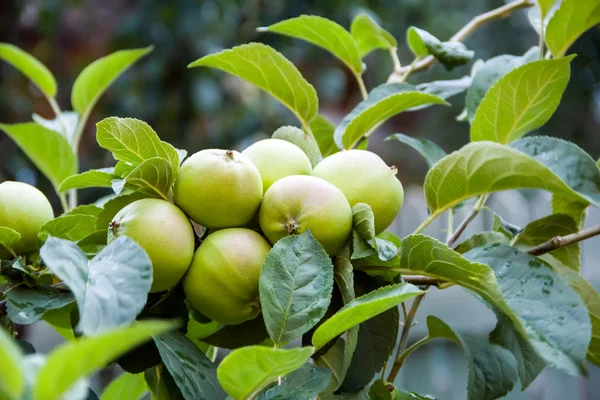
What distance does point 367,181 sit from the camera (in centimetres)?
31

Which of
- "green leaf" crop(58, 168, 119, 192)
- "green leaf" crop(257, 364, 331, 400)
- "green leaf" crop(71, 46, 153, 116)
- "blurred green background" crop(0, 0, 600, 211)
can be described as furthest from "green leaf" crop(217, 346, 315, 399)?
"blurred green background" crop(0, 0, 600, 211)

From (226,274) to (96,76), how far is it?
1.06 ft

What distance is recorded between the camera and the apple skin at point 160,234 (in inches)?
10.5

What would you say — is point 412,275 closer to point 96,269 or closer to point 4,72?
point 96,269

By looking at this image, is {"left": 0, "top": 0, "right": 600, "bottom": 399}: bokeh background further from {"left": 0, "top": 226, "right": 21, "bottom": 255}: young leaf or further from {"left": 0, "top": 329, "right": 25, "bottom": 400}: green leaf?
{"left": 0, "top": 329, "right": 25, "bottom": 400}: green leaf

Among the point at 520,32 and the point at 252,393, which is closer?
the point at 252,393

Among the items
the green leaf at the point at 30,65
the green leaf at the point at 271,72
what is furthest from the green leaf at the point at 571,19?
the green leaf at the point at 30,65

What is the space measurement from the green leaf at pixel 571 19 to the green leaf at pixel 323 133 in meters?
0.15

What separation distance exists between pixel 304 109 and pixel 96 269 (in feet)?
0.68

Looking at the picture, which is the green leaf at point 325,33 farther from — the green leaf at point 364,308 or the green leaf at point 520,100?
the green leaf at point 364,308

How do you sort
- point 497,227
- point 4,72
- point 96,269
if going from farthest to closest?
point 4,72, point 497,227, point 96,269

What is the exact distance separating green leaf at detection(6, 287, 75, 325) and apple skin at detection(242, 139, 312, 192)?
0.34 ft

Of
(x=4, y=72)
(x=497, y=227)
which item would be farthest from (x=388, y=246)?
(x=4, y=72)

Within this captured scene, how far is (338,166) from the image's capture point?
32 cm
